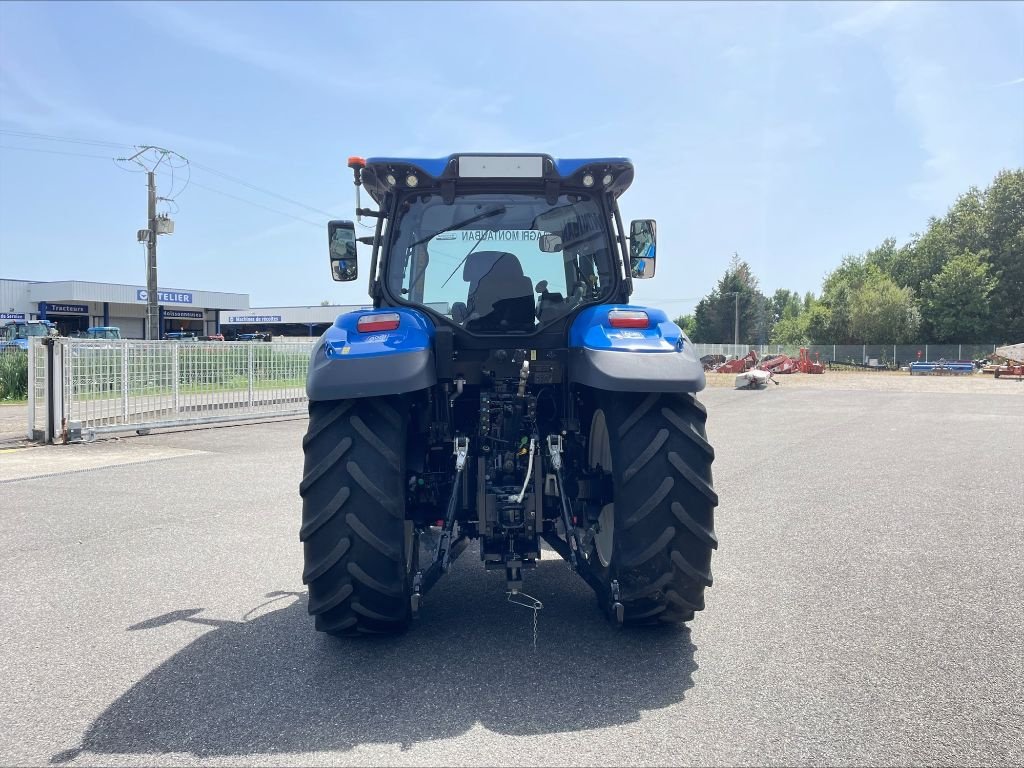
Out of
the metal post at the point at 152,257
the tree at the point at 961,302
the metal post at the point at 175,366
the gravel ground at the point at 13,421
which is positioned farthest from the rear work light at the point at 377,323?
the tree at the point at 961,302

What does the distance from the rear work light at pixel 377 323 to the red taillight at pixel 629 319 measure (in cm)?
109

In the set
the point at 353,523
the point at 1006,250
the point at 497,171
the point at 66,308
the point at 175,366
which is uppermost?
the point at 1006,250

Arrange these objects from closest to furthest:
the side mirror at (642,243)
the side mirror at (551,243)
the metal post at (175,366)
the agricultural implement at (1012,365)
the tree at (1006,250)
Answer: the side mirror at (551,243) < the side mirror at (642,243) < the metal post at (175,366) < the agricultural implement at (1012,365) < the tree at (1006,250)

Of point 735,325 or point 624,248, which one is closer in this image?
point 624,248

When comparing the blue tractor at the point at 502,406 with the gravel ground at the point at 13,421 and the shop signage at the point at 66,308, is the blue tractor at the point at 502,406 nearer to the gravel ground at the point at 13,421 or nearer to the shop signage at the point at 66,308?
the gravel ground at the point at 13,421

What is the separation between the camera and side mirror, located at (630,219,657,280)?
186 inches

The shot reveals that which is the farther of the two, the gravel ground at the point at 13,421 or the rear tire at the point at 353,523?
the gravel ground at the point at 13,421

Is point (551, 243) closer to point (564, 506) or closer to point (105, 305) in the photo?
point (564, 506)

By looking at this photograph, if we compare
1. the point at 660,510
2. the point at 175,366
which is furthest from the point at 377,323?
the point at 175,366

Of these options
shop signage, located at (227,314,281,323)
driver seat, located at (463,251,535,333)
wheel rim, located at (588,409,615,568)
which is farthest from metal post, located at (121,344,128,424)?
shop signage, located at (227,314,281,323)

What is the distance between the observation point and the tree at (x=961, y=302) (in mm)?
58156

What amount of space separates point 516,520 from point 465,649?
72cm

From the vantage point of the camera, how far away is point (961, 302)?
2317 inches

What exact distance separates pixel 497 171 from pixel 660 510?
82.0 inches
